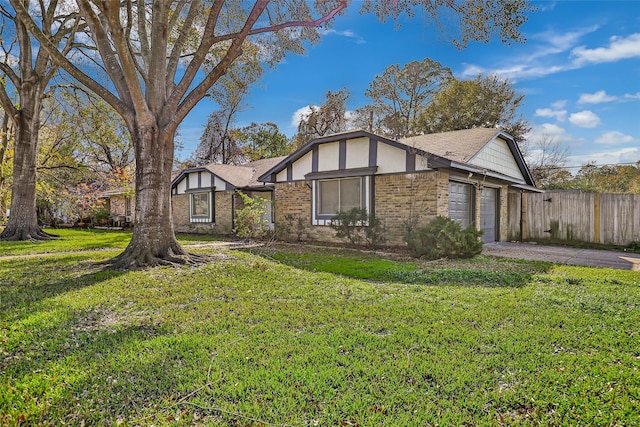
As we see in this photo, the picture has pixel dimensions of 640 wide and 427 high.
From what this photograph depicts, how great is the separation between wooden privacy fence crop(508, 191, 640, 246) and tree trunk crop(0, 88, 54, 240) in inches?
734

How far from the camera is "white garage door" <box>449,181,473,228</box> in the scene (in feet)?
36.4

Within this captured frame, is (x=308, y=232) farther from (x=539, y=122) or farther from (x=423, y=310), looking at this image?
(x=539, y=122)

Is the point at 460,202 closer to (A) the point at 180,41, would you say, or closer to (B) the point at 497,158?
(B) the point at 497,158

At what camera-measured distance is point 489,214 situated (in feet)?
44.8

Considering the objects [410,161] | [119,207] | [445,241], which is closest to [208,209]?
[410,161]

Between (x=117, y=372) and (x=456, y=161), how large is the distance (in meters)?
9.15

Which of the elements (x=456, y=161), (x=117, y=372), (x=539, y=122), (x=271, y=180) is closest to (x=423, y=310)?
(x=117, y=372)

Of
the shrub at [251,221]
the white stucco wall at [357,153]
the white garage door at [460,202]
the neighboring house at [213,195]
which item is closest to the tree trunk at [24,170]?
the neighboring house at [213,195]

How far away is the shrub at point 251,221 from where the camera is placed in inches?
518

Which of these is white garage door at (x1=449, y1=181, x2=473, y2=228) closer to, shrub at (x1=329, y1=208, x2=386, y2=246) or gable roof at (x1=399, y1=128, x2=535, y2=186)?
gable roof at (x1=399, y1=128, x2=535, y2=186)

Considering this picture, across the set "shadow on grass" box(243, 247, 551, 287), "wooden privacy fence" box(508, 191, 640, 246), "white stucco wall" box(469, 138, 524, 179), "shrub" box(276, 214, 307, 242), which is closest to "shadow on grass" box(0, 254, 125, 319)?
"shadow on grass" box(243, 247, 551, 287)

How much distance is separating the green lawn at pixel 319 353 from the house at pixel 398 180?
15.4ft

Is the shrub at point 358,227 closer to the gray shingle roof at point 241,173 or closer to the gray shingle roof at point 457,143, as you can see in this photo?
the gray shingle roof at point 457,143

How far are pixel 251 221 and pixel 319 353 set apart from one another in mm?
10743
